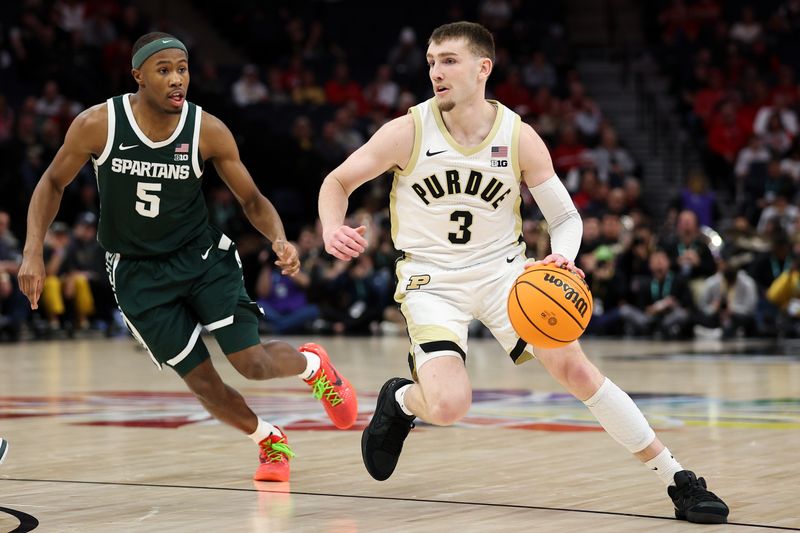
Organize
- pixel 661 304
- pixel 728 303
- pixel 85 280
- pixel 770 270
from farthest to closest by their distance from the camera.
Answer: pixel 85 280 < pixel 661 304 < pixel 728 303 < pixel 770 270

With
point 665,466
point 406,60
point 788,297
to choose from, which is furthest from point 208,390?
point 406,60

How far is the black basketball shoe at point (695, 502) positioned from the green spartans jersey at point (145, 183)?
2.57 metres

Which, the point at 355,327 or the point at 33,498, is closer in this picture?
the point at 33,498

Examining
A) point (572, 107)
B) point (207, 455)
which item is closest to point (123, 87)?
point (572, 107)

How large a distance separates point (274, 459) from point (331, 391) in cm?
59

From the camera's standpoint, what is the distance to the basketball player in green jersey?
6.14 metres

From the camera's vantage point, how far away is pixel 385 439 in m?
5.77

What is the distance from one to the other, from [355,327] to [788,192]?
19.8 ft

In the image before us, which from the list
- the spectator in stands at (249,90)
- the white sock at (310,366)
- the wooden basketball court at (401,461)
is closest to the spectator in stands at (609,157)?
the spectator in stands at (249,90)

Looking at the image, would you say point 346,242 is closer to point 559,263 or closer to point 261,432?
point 559,263

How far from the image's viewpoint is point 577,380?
17.8 ft

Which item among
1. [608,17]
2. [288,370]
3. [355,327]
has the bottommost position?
[355,327]

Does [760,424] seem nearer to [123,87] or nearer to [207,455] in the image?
[207,455]

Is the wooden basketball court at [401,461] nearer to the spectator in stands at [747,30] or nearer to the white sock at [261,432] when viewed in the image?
the white sock at [261,432]
